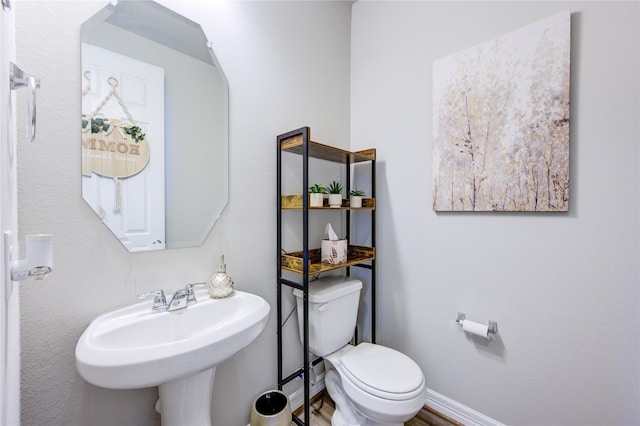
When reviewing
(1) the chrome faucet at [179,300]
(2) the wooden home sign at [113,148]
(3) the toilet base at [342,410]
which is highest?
(2) the wooden home sign at [113,148]

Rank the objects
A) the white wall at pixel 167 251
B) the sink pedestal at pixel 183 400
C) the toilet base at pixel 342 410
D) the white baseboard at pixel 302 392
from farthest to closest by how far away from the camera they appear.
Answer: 1. the white baseboard at pixel 302 392
2. the toilet base at pixel 342 410
3. the sink pedestal at pixel 183 400
4. the white wall at pixel 167 251

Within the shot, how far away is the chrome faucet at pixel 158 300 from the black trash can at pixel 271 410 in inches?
27.5

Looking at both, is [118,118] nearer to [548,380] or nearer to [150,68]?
[150,68]

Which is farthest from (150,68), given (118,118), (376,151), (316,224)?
(376,151)

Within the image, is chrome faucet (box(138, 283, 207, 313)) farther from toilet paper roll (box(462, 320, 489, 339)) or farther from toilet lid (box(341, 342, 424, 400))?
toilet paper roll (box(462, 320, 489, 339))

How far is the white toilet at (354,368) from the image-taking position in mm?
1128

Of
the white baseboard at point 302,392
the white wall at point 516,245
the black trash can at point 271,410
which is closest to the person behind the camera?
the white wall at point 516,245

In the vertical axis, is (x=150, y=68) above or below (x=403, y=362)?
above

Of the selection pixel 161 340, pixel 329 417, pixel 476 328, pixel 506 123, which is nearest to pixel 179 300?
pixel 161 340

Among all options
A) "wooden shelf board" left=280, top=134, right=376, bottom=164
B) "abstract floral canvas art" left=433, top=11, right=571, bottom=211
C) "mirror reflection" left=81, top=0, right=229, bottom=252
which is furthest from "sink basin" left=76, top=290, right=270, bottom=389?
"abstract floral canvas art" left=433, top=11, right=571, bottom=211

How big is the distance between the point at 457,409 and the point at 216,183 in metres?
1.75

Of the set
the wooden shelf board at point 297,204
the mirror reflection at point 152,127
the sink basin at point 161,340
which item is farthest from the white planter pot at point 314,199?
the sink basin at point 161,340

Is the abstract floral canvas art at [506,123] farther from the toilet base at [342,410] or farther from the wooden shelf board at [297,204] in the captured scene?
the toilet base at [342,410]

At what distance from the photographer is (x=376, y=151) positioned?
176 cm
